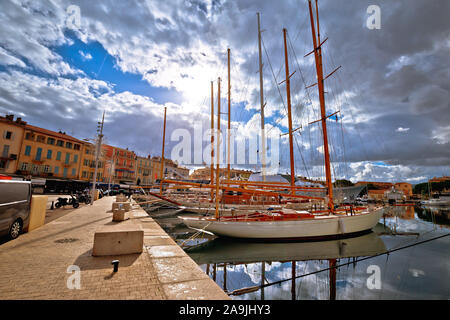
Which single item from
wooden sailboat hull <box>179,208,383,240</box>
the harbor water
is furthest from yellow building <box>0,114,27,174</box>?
wooden sailboat hull <box>179,208,383,240</box>

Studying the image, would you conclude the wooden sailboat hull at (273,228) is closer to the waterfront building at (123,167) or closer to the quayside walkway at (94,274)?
the quayside walkway at (94,274)

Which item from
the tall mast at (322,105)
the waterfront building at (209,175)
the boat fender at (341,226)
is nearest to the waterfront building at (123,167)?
the waterfront building at (209,175)

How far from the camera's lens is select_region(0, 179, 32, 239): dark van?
6.29 meters

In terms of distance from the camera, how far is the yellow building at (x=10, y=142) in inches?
1259

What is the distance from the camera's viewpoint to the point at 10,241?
6.62 metres

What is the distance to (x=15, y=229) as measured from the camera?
273 inches

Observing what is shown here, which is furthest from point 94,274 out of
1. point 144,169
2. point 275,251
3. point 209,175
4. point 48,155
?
point 144,169

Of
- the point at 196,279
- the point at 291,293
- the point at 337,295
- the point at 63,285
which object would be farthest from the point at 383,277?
the point at 63,285

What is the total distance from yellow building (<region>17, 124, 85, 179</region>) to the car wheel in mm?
38213

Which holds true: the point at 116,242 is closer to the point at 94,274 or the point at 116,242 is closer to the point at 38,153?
the point at 94,274

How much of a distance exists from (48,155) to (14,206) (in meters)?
41.9

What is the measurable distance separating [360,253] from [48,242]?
47.5ft

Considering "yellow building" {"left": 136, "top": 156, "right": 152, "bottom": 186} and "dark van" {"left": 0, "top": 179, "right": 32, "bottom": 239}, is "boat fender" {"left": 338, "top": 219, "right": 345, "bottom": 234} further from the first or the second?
"yellow building" {"left": 136, "top": 156, "right": 152, "bottom": 186}

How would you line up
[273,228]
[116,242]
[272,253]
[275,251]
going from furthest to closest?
[273,228], [275,251], [272,253], [116,242]
